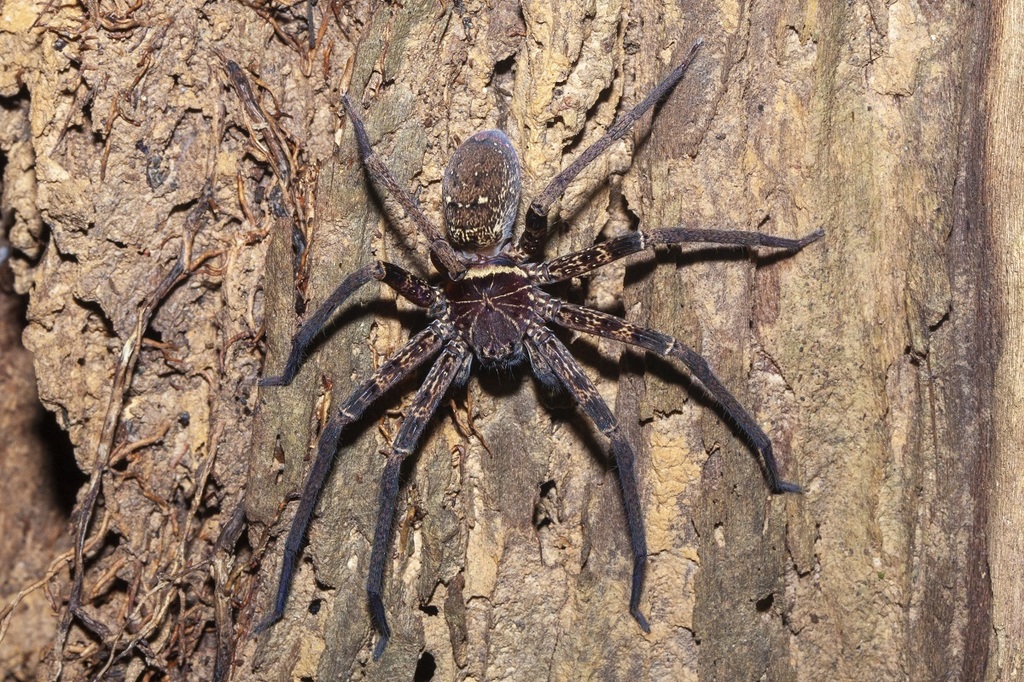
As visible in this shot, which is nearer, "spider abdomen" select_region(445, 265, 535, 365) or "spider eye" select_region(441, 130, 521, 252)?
"spider eye" select_region(441, 130, 521, 252)

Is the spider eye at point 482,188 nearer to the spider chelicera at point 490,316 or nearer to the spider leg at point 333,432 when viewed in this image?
the spider chelicera at point 490,316

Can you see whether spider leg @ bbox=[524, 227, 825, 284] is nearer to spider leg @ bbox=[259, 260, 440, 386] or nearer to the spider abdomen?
A: the spider abdomen

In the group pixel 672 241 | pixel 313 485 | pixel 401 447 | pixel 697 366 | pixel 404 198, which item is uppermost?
pixel 404 198

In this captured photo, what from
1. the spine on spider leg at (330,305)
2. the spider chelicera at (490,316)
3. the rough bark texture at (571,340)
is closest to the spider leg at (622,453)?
the spider chelicera at (490,316)

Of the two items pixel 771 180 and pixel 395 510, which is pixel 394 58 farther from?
pixel 395 510

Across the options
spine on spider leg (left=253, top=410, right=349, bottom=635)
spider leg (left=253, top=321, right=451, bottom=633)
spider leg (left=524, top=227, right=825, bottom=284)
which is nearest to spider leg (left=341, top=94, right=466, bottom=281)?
spider leg (left=253, top=321, right=451, bottom=633)

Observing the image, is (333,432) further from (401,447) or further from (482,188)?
(482,188)

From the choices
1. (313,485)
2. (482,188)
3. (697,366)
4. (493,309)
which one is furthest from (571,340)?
(313,485)

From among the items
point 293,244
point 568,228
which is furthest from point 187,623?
point 568,228
